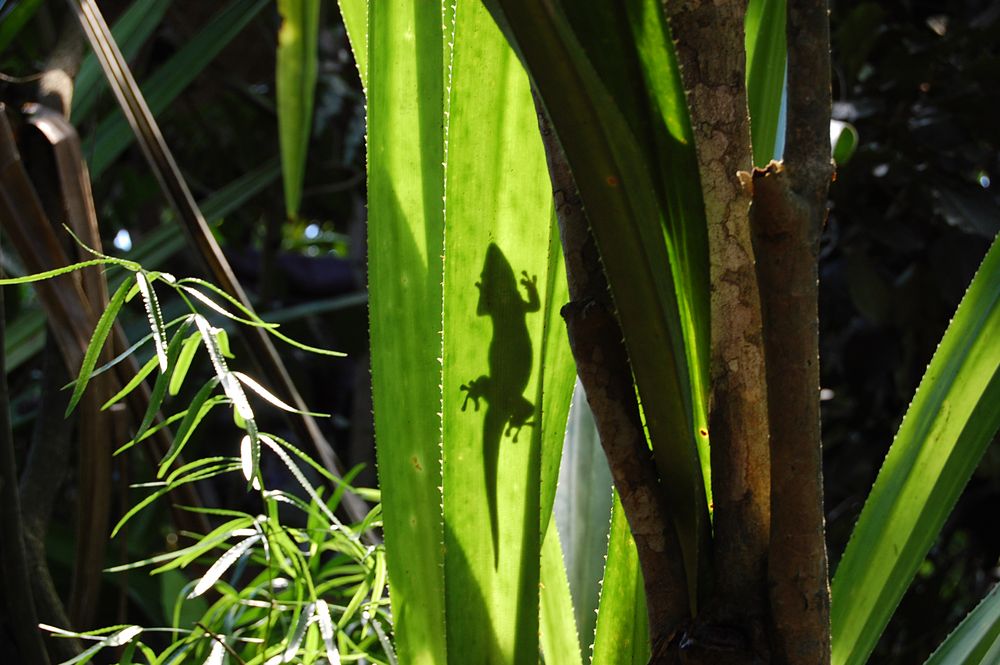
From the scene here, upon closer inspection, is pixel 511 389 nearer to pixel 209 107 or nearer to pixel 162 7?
pixel 162 7

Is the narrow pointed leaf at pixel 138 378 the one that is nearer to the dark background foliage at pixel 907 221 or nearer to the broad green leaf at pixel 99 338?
the broad green leaf at pixel 99 338

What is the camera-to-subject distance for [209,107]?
179cm

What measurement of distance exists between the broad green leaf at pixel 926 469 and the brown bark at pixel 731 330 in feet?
0.38

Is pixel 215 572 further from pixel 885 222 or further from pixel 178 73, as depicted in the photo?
pixel 885 222

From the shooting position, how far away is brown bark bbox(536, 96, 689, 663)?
0.26 meters

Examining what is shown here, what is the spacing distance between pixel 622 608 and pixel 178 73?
0.65 metres

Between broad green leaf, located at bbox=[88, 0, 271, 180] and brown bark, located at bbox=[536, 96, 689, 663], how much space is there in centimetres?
63

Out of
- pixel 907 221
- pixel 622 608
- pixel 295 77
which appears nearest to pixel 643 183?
pixel 622 608

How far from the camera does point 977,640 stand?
328mm

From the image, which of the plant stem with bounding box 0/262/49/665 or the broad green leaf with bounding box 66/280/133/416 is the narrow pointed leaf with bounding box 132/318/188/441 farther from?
the plant stem with bounding box 0/262/49/665

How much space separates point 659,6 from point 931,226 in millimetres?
1119

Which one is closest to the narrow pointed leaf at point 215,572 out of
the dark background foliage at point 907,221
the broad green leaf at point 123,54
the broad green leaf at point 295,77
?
the broad green leaf at point 295,77

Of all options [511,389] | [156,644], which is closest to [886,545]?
[511,389]

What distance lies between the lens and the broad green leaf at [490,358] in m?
0.31
